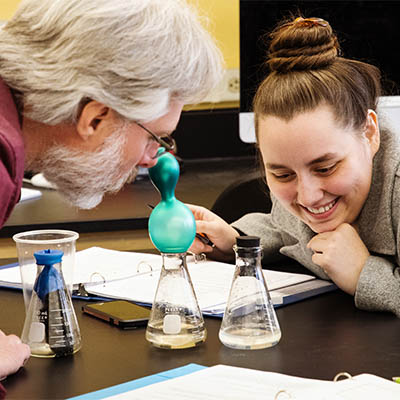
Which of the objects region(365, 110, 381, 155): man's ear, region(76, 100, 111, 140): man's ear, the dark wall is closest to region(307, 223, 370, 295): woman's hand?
region(365, 110, 381, 155): man's ear

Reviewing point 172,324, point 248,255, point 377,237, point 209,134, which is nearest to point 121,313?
point 172,324

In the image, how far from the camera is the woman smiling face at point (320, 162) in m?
1.37

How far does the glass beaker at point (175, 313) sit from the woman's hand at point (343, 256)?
0.32 metres

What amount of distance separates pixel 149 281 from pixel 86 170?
12.8 inches

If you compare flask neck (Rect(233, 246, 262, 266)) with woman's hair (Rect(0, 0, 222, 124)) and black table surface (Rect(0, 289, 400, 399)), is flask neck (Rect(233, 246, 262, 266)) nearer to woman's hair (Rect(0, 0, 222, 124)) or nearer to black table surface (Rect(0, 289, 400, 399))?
black table surface (Rect(0, 289, 400, 399))

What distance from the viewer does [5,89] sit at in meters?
1.07

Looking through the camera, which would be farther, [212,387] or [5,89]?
[5,89]

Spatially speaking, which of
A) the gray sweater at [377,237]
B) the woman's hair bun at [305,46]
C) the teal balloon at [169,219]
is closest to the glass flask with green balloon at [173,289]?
the teal balloon at [169,219]

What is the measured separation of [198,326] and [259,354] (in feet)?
0.33

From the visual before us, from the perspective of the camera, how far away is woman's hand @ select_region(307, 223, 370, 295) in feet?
4.40

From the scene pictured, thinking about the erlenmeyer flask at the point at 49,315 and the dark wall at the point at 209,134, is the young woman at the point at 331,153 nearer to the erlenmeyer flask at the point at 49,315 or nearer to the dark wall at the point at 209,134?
the erlenmeyer flask at the point at 49,315

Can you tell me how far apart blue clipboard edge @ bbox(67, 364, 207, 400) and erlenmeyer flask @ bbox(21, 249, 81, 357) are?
0.15 m

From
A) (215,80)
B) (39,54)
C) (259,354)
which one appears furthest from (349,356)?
(39,54)

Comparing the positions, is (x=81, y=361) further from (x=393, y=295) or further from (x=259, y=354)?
(x=393, y=295)
